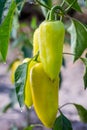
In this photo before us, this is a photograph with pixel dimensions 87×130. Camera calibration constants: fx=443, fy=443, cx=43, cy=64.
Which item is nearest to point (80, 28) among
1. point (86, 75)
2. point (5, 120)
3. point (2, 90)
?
point (86, 75)

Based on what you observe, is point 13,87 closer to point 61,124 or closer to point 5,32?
point 61,124

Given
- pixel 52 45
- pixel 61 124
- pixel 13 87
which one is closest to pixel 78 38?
pixel 52 45

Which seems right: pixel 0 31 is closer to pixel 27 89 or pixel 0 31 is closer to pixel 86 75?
pixel 27 89

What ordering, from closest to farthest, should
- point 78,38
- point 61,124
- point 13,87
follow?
point 78,38 → point 61,124 → point 13,87

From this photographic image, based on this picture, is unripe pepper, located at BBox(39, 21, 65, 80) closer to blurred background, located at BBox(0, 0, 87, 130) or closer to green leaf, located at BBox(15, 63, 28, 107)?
green leaf, located at BBox(15, 63, 28, 107)

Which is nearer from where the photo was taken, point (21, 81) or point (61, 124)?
point (21, 81)

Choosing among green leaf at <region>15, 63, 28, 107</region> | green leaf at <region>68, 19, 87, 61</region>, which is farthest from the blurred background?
green leaf at <region>15, 63, 28, 107</region>

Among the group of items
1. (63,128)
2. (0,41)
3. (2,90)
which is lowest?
(2,90)
